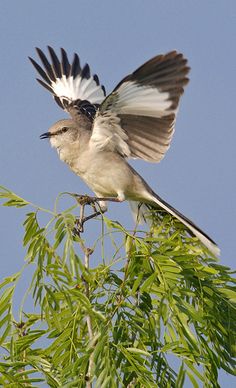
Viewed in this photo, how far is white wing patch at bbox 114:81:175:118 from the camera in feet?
19.4

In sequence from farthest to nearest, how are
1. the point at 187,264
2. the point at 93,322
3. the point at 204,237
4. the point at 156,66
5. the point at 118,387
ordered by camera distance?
the point at 156,66
the point at 204,237
the point at 187,264
the point at 93,322
the point at 118,387

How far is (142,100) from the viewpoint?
20.0 ft

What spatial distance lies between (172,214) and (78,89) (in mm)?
3941

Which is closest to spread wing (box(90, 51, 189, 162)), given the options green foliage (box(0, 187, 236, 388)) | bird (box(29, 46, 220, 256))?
bird (box(29, 46, 220, 256))

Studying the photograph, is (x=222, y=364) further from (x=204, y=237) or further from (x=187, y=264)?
(x=204, y=237)

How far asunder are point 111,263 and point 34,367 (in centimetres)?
58

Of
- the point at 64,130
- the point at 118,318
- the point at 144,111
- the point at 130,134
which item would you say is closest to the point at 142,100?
the point at 144,111

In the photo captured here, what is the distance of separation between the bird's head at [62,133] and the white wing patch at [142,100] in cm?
76

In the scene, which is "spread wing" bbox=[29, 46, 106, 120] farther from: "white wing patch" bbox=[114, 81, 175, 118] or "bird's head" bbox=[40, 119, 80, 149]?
"white wing patch" bbox=[114, 81, 175, 118]

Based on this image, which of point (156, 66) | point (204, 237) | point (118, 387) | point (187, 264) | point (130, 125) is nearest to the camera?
point (118, 387)

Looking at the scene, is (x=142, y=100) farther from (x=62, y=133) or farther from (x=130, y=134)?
(x=62, y=133)

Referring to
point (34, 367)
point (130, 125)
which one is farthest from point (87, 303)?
point (130, 125)

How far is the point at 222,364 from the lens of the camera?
3.70 m

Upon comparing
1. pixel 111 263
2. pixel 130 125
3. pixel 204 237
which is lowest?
pixel 111 263
